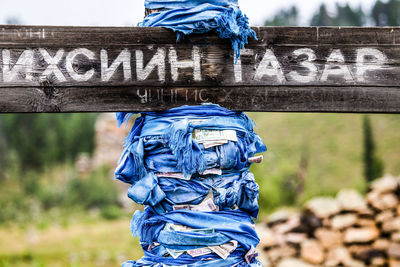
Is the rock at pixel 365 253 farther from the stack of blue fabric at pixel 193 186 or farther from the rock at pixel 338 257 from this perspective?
the stack of blue fabric at pixel 193 186

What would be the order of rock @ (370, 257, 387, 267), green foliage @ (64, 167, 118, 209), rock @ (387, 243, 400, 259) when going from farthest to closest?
green foliage @ (64, 167, 118, 209) → rock @ (370, 257, 387, 267) → rock @ (387, 243, 400, 259)

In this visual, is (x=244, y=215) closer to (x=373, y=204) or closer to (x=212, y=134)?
(x=212, y=134)

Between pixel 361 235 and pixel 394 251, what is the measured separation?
0.59m

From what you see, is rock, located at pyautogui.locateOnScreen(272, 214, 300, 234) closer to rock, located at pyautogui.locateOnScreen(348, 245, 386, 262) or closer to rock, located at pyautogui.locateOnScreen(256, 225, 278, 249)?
rock, located at pyautogui.locateOnScreen(256, 225, 278, 249)

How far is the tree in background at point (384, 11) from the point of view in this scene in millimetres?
33906

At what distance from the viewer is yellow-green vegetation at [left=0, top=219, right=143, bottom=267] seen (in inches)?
383

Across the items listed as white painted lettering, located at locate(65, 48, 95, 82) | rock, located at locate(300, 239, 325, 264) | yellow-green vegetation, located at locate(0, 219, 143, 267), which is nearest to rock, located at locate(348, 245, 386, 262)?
rock, located at locate(300, 239, 325, 264)

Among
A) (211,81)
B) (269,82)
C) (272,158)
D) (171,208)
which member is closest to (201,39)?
(211,81)

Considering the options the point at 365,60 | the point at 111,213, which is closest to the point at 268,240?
the point at 365,60

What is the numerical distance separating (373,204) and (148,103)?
663 centimetres

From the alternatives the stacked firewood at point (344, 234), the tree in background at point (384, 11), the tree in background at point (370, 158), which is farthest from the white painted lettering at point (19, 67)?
the tree in background at point (384, 11)

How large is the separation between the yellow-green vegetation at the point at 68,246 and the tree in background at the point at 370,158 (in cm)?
683

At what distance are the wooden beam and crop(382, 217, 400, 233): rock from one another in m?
5.86

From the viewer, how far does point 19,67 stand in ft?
6.54
